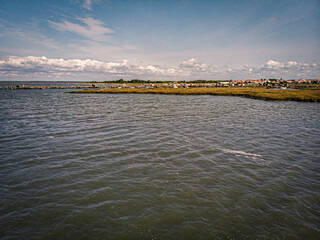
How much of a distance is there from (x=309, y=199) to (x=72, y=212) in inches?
603

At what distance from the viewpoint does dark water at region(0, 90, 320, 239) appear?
347 inches

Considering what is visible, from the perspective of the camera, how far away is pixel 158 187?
12.1 metres

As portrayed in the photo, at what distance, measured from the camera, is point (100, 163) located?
15289mm

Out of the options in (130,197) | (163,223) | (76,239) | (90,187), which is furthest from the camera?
(90,187)

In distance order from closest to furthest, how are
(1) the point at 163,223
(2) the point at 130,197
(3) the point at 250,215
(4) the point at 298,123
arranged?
(1) the point at 163,223
(3) the point at 250,215
(2) the point at 130,197
(4) the point at 298,123

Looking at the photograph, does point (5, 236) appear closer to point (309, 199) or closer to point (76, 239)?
point (76, 239)

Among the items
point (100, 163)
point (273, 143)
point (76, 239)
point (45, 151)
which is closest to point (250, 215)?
point (76, 239)

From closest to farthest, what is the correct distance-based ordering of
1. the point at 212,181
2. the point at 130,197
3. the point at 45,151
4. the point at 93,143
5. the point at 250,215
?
the point at 250,215, the point at 130,197, the point at 212,181, the point at 45,151, the point at 93,143

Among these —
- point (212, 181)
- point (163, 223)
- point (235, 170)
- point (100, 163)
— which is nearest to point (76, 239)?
point (163, 223)

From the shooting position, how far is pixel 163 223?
356 inches

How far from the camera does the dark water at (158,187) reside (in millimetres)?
8812

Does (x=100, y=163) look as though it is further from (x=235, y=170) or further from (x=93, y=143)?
(x=235, y=170)

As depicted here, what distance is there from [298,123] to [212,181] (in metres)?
29.8

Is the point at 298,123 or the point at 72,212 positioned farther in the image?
the point at 298,123
